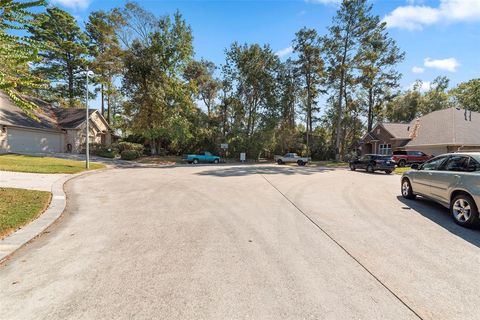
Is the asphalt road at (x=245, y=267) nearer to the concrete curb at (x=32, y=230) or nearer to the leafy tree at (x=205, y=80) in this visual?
the concrete curb at (x=32, y=230)

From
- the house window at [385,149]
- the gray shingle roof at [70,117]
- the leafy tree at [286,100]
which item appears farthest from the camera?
the leafy tree at [286,100]

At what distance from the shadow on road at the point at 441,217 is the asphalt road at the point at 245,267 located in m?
0.05

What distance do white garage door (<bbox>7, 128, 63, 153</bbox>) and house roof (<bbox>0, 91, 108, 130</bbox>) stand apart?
819 mm

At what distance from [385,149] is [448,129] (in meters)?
7.81

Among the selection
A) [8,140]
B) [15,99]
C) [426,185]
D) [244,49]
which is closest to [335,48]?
[244,49]

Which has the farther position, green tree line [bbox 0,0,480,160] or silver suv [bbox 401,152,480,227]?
green tree line [bbox 0,0,480,160]

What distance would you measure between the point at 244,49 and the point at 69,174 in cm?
3103

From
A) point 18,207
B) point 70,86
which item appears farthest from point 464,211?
point 70,86

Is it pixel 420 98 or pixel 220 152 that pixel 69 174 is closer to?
pixel 220 152

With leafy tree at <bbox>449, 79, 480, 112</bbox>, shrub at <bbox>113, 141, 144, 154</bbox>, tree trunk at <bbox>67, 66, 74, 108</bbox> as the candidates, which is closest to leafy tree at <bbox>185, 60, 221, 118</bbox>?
shrub at <bbox>113, 141, 144, 154</bbox>

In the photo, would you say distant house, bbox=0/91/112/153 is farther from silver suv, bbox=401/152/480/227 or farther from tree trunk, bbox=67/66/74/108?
silver suv, bbox=401/152/480/227

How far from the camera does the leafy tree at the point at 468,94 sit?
45.3 m

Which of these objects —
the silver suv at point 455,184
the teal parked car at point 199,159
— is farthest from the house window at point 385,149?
the silver suv at point 455,184

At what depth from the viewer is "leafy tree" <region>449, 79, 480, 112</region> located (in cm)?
4531
